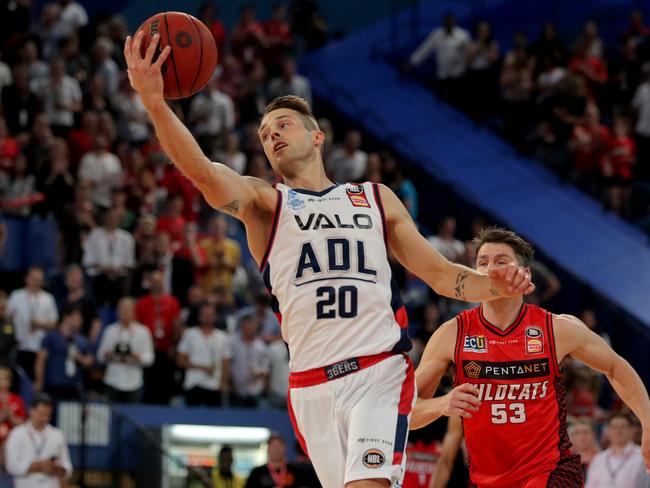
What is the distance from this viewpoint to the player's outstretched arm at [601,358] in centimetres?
781

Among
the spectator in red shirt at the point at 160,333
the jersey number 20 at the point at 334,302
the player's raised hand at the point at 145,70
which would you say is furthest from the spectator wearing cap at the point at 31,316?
the player's raised hand at the point at 145,70

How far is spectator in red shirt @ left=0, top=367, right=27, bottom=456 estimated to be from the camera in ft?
45.5

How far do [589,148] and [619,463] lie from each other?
11623 millimetres

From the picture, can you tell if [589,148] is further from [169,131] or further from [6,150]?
[169,131]

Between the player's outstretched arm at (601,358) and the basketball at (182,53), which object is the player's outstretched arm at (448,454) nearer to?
the player's outstretched arm at (601,358)

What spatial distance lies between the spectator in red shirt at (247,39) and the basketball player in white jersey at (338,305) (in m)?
17.0

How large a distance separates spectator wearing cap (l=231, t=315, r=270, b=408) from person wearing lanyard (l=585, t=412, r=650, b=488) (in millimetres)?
5305

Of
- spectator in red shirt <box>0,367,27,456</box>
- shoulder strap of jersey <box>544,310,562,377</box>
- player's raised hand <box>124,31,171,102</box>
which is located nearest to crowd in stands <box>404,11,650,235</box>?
spectator in red shirt <box>0,367,27,456</box>

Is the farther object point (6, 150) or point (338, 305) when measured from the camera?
point (6, 150)

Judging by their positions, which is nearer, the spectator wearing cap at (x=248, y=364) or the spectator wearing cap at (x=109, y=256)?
the spectator wearing cap at (x=248, y=364)

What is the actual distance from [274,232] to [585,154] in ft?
56.6

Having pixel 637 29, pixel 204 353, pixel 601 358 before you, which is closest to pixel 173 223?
pixel 204 353

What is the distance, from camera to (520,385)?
25.8ft

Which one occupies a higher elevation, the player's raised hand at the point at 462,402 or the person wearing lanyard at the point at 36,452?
the player's raised hand at the point at 462,402
